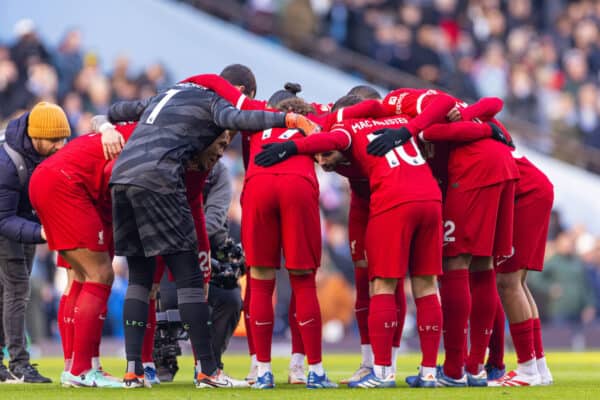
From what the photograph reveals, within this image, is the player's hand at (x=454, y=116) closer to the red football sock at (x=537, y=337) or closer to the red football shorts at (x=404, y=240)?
the red football shorts at (x=404, y=240)

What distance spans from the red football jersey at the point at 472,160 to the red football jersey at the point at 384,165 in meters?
0.43

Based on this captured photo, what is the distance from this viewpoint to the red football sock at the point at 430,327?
29.8ft

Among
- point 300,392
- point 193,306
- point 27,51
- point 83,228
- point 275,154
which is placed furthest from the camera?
point 27,51

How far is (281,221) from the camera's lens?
30.1 ft

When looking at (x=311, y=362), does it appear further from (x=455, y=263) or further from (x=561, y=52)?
(x=561, y=52)

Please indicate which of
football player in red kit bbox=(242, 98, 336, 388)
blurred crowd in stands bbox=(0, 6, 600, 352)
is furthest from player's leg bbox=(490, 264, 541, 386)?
blurred crowd in stands bbox=(0, 6, 600, 352)

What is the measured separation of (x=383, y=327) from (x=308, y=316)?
562 mm

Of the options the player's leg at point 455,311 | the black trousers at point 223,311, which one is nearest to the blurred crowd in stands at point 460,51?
the black trousers at point 223,311

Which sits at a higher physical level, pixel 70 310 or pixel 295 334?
pixel 70 310

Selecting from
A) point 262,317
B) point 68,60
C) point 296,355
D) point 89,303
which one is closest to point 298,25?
point 68,60

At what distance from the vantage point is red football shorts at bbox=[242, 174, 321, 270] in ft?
29.9

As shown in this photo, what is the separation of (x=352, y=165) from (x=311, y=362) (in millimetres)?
1526

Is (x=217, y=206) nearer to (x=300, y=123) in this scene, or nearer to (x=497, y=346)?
(x=300, y=123)

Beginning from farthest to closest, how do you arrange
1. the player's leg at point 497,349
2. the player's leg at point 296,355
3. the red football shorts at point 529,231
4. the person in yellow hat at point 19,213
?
the player's leg at point 497,349
the person in yellow hat at point 19,213
the red football shorts at point 529,231
the player's leg at point 296,355
